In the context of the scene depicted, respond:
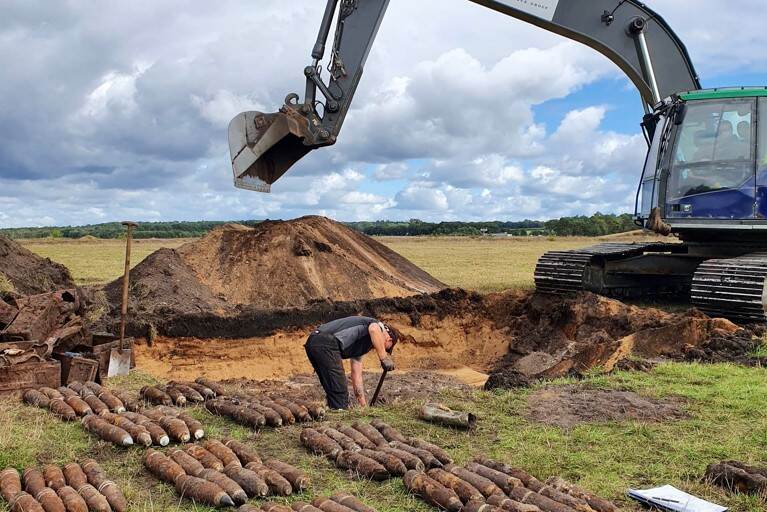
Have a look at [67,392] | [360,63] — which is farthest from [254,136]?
[67,392]

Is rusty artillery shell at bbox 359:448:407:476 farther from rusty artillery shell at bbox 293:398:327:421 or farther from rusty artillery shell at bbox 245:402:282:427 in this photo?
rusty artillery shell at bbox 293:398:327:421

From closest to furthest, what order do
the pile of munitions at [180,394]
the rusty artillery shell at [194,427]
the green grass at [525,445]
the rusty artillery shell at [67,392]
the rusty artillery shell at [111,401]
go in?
the green grass at [525,445] → the rusty artillery shell at [194,427] → the rusty artillery shell at [111,401] → the rusty artillery shell at [67,392] → the pile of munitions at [180,394]

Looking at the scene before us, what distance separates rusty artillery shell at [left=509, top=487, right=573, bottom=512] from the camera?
4.63 meters

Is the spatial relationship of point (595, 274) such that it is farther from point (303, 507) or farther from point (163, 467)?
point (303, 507)

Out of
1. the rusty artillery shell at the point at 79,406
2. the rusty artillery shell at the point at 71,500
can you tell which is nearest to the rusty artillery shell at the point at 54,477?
the rusty artillery shell at the point at 71,500

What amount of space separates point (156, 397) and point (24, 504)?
3042mm

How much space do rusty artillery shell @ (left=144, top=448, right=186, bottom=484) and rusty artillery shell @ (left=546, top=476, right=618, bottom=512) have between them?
2572 millimetres

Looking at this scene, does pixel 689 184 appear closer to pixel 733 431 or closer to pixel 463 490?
pixel 733 431

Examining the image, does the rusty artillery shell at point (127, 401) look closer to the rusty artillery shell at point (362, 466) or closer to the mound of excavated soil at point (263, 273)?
the rusty artillery shell at point (362, 466)

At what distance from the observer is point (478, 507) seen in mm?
4652

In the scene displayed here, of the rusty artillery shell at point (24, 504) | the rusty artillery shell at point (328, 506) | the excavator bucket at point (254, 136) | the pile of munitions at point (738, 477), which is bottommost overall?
the rusty artillery shell at point (24, 504)

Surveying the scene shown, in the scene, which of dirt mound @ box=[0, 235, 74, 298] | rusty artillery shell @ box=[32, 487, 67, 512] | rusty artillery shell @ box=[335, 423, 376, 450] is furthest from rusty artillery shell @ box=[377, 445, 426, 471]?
dirt mound @ box=[0, 235, 74, 298]

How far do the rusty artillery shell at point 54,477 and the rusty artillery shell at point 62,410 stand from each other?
4.94 feet

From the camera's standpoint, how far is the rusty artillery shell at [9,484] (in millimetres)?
4838
